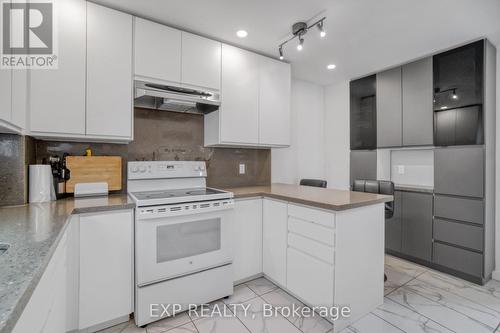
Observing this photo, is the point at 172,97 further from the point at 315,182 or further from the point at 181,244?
the point at 315,182

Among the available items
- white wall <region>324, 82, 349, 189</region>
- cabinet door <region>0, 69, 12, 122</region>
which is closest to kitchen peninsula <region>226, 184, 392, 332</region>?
cabinet door <region>0, 69, 12, 122</region>

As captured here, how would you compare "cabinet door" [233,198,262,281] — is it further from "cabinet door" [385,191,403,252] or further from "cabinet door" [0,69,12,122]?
"cabinet door" [385,191,403,252]

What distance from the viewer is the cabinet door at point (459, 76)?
2.44 meters

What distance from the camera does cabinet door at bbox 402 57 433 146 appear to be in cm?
281

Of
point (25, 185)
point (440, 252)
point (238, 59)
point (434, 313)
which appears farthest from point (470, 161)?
point (25, 185)

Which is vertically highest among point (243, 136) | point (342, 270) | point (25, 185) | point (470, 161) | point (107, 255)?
point (243, 136)

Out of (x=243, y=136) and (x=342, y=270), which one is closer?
(x=342, y=270)

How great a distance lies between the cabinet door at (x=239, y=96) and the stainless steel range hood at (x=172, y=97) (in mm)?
169

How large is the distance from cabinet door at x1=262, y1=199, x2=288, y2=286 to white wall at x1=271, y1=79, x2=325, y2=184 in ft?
3.73

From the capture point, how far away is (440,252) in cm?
268

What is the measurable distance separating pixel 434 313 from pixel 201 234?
2018mm

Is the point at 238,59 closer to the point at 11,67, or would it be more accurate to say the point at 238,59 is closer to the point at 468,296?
the point at 11,67

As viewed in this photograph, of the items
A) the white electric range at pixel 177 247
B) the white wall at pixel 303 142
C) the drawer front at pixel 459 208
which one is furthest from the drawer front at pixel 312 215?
the drawer front at pixel 459 208

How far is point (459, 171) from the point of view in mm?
2541
